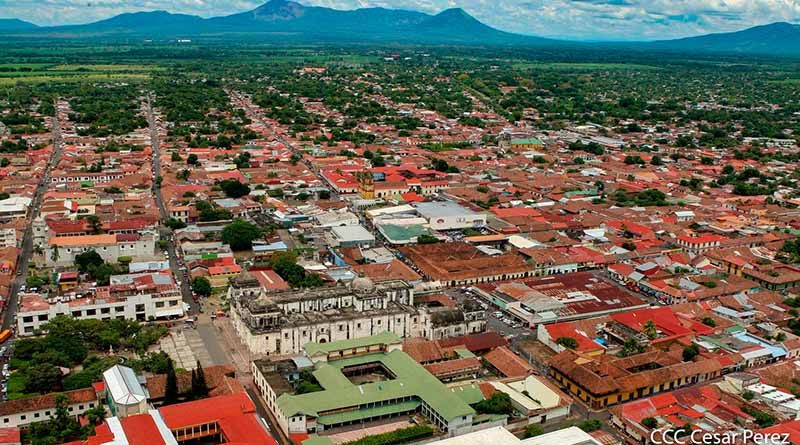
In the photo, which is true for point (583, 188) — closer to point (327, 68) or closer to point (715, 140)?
point (715, 140)

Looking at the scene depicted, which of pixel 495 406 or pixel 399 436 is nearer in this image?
pixel 399 436

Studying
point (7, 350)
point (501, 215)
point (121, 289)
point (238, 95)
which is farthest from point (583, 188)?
point (238, 95)

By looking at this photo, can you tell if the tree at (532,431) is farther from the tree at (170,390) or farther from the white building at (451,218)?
the white building at (451,218)

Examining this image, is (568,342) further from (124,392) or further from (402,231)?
(402,231)

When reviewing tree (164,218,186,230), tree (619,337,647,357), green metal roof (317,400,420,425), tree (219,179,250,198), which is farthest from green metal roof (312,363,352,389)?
tree (219,179,250,198)

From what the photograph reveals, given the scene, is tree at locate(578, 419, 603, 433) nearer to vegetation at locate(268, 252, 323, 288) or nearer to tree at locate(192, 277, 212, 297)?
vegetation at locate(268, 252, 323, 288)

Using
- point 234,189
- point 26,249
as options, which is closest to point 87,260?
point 26,249
